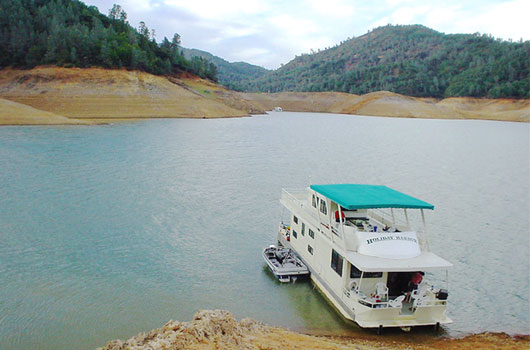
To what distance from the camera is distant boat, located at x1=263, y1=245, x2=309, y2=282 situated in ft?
52.3

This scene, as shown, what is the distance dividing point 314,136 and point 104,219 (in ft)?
155

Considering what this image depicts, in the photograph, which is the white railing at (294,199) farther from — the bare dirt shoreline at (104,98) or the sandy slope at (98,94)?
the sandy slope at (98,94)

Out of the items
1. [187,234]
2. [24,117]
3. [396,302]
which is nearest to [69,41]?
[24,117]

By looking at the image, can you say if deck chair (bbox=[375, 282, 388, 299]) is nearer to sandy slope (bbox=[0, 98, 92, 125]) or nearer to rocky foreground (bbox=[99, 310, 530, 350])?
rocky foreground (bbox=[99, 310, 530, 350])

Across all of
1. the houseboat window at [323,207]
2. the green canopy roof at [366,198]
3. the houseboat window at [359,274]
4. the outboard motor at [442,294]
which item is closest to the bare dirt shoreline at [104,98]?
the houseboat window at [323,207]

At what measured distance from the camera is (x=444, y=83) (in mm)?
153625

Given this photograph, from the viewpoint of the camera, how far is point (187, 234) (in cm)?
2069

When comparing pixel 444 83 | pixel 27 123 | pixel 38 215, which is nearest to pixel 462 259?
pixel 38 215

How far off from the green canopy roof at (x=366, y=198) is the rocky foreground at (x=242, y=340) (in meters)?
3.98

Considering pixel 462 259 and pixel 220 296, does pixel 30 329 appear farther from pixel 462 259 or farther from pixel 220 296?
pixel 462 259

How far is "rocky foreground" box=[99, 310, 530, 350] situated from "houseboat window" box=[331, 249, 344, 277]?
2.29 metres

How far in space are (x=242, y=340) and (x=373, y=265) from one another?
4.98 meters

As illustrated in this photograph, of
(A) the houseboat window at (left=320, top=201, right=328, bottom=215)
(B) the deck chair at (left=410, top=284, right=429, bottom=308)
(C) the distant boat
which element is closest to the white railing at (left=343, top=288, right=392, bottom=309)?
(B) the deck chair at (left=410, top=284, right=429, bottom=308)

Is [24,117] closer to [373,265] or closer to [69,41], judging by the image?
[69,41]
